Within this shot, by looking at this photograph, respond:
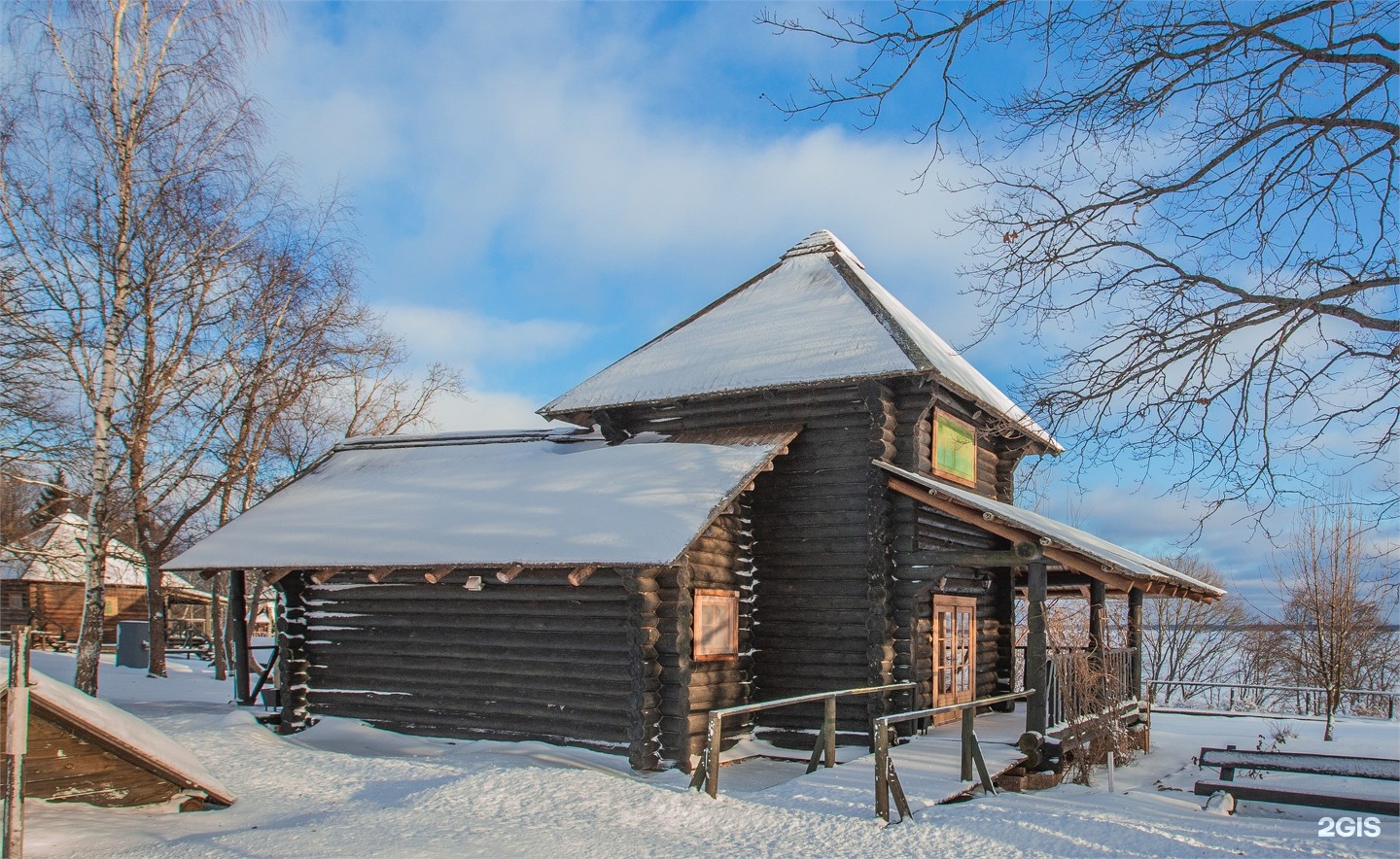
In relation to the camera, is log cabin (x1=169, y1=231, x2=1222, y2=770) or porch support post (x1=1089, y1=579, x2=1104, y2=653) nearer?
log cabin (x1=169, y1=231, x2=1222, y2=770)

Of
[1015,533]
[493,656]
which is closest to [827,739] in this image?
[1015,533]

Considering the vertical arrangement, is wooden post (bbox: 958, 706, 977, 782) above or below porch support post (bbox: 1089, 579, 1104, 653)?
below

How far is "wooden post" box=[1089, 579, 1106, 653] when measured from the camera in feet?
50.3

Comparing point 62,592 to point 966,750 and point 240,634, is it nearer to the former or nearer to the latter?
point 240,634

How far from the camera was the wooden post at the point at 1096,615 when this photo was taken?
50.3ft

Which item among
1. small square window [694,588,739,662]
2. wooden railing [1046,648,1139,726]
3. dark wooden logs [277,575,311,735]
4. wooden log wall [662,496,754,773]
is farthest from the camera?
dark wooden logs [277,575,311,735]

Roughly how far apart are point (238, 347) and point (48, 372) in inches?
157

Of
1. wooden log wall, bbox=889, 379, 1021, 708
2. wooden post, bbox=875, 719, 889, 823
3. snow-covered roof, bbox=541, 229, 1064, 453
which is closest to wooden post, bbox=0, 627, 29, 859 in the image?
wooden post, bbox=875, 719, 889, 823

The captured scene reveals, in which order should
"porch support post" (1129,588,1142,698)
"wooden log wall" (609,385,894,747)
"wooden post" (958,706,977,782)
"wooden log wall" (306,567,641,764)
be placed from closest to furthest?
"wooden post" (958,706,977,782), "wooden log wall" (306,567,641,764), "wooden log wall" (609,385,894,747), "porch support post" (1129,588,1142,698)

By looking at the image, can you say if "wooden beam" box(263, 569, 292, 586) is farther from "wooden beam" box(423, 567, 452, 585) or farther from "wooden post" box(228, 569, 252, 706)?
"wooden post" box(228, 569, 252, 706)

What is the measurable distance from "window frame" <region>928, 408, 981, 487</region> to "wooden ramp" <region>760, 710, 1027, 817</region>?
401 centimetres

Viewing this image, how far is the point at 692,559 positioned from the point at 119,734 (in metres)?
6.70

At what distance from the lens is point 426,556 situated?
13.3 metres

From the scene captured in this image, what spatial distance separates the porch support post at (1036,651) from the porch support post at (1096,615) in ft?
7.88
